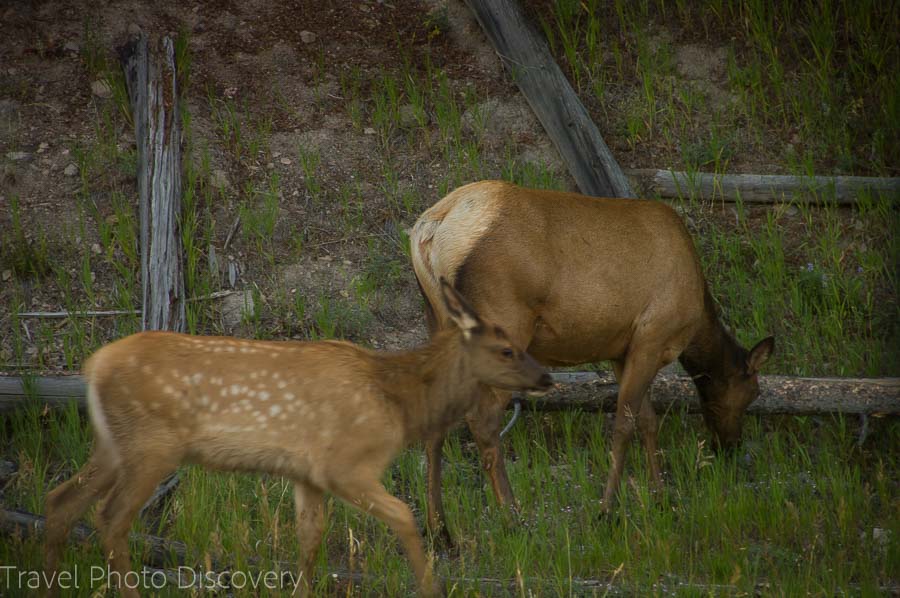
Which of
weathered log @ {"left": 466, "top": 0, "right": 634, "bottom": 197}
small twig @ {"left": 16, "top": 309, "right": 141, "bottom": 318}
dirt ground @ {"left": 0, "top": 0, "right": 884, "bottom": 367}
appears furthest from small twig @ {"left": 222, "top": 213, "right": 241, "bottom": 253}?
weathered log @ {"left": 466, "top": 0, "right": 634, "bottom": 197}

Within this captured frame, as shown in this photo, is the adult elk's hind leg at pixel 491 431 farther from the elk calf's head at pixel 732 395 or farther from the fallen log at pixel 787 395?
the elk calf's head at pixel 732 395

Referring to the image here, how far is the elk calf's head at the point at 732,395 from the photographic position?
327 inches

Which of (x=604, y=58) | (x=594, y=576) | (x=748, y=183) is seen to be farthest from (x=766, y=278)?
(x=594, y=576)

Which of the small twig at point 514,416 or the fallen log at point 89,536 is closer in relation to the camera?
the fallen log at point 89,536

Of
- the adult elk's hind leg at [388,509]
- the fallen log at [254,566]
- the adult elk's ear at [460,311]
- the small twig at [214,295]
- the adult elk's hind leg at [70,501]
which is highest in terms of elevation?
the adult elk's ear at [460,311]

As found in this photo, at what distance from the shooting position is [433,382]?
Answer: 6188 mm

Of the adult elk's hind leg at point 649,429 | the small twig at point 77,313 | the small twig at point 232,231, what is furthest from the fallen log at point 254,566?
the small twig at point 232,231

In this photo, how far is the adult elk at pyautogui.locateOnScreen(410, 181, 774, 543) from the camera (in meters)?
7.22

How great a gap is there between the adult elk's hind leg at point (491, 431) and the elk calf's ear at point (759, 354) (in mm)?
2015

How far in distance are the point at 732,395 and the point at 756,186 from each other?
8.70 ft

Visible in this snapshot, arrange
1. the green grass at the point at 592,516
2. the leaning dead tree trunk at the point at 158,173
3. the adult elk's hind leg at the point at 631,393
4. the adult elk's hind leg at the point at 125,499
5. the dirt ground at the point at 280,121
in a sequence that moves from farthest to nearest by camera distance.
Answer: the dirt ground at the point at 280,121
the leaning dead tree trunk at the point at 158,173
the adult elk's hind leg at the point at 631,393
the green grass at the point at 592,516
the adult elk's hind leg at the point at 125,499

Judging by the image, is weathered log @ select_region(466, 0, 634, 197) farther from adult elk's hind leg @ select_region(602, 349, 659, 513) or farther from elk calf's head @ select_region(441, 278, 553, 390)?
elk calf's head @ select_region(441, 278, 553, 390)

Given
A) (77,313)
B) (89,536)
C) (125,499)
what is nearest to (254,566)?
(125,499)

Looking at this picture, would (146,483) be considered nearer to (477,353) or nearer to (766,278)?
(477,353)
